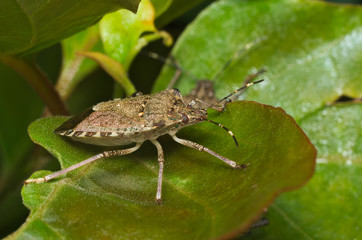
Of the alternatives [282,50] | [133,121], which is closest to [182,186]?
[133,121]

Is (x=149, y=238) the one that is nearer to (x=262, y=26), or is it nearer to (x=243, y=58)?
(x=243, y=58)

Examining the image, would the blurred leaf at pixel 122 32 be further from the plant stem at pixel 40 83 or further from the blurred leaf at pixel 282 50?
the blurred leaf at pixel 282 50

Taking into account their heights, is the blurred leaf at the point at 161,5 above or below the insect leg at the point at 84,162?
above

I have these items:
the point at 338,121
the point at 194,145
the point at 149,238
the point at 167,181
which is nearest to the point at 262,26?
the point at 338,121

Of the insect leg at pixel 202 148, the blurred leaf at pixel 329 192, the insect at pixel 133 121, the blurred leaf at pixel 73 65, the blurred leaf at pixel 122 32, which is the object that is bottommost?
the blurred leaf at pixel 329 192

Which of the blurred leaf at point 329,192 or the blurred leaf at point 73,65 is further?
the blurred leaf at point 73,65

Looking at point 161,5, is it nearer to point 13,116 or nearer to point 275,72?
point 275,72

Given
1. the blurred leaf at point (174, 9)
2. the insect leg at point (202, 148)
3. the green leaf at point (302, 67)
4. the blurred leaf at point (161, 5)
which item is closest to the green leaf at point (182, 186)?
the insect leg at point (202, 148)
